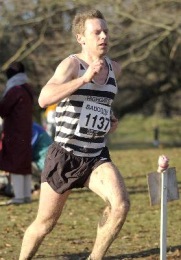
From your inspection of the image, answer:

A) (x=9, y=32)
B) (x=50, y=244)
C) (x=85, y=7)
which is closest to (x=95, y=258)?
(x=50, y=244)

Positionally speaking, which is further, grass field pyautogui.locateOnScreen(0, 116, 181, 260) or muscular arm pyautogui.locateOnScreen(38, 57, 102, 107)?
grass field pyautogui.locateOnScreen(0, 116, 181, 260)

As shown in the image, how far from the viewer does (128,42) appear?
23.8 meters

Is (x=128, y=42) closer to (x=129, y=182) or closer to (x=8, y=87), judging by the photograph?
(x=129, y=182)

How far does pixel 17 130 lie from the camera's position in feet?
37.4

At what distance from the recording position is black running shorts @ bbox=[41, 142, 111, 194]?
6.32m

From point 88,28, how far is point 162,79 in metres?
Result: 23.3

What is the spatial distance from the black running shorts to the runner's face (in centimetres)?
78

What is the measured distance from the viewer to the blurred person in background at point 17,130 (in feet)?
36.9

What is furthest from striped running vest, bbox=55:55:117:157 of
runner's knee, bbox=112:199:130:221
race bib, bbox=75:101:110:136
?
runner's knee, bbox=112:199:130:221

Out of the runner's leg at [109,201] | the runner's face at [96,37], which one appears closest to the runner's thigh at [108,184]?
the runner's leg at [109,201]

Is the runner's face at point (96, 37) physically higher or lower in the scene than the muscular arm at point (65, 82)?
higher

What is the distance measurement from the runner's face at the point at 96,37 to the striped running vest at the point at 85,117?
151 millimetres

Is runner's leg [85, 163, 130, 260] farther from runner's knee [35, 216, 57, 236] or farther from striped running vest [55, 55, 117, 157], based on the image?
runner's knee [35, 216, 57, 236]

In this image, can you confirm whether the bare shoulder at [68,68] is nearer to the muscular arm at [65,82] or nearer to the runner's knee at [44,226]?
the muscular arm at [65,82]
